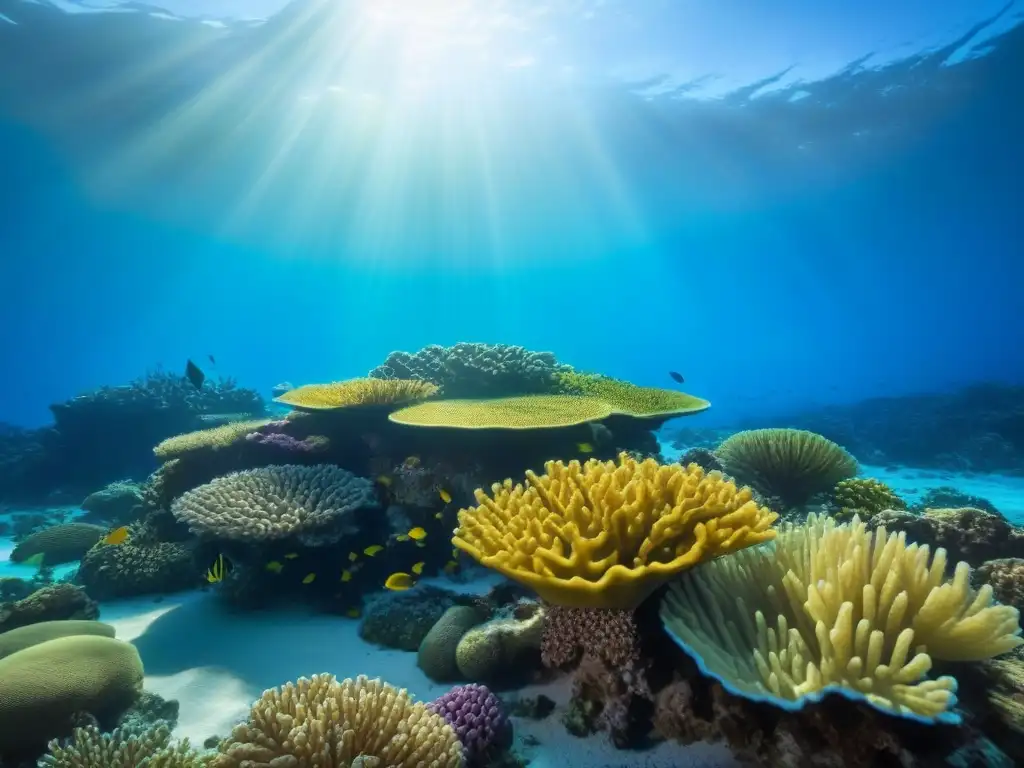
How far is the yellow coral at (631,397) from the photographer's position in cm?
695

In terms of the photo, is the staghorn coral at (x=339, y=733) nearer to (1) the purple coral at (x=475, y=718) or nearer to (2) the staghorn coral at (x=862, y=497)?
(1) the purple coral at (x=475, y=718)

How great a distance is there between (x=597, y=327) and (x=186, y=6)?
171950 mm

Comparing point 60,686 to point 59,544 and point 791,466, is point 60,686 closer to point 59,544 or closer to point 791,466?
point 59,544

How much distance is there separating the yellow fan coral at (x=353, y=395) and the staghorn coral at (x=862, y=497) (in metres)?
5.99

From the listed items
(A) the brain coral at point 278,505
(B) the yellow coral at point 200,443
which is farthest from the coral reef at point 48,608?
(B) the yellow coral at point 200,443

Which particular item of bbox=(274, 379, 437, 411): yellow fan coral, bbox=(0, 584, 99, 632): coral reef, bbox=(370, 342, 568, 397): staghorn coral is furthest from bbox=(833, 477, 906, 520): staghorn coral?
bbox=(0, 584, 99, 632): coral reef

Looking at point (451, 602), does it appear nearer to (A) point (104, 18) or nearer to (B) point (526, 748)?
(B) point (526, 748)

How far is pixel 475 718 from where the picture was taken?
317cm

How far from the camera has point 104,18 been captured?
64.5 ft

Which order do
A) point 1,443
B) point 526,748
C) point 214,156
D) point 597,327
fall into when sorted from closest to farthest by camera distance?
point 526,748 → point 1,443 → point 214,156 → point 597,327

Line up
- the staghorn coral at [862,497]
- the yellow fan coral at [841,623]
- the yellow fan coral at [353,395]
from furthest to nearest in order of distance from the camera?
the yellow fan coral at [353,395], the staghorn coral at [862,497], the yellow fan coral at [841,623]

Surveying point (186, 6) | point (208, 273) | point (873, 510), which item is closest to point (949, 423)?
point (873, 510)

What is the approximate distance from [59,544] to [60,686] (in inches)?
301

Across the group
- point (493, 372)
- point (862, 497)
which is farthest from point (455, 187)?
point (862, 497)
